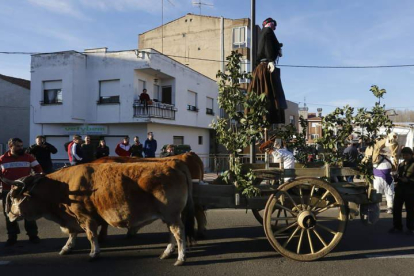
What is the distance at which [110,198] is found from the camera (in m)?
4.62

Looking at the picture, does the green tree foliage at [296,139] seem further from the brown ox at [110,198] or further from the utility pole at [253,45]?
the brown ox at [110,198]

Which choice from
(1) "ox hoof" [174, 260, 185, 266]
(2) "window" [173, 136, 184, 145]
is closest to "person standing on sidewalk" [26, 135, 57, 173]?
(1) "ox hoof" [174, 260, 185, 266]

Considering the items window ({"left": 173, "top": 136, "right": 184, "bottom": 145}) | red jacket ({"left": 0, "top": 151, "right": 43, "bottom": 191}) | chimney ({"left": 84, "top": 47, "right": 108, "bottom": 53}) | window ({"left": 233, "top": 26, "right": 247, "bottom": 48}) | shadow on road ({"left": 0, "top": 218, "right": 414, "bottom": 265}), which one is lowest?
shadow on road ({"left": 0, "top": 218, "right": 414, "bottom": 265})

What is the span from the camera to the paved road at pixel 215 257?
14.8 ft

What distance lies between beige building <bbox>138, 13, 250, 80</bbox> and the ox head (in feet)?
76.7

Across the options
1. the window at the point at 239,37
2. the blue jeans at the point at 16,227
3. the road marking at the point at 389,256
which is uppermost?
the window at the point at 239,37

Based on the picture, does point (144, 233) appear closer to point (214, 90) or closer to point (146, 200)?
point (146, 200)

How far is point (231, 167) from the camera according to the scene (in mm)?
5152

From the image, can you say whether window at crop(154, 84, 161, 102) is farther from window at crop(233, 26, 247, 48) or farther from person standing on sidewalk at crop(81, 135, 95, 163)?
person standing on sidewalk at crop(81, 135, 95, 163)

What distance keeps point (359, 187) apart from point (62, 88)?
59.4ft

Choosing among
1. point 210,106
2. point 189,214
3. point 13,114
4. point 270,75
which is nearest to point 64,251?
point 189,214

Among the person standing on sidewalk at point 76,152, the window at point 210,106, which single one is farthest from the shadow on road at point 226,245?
the window at point 210,106

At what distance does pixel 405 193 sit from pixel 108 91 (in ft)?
55.2

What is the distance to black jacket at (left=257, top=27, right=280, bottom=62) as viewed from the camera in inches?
245
